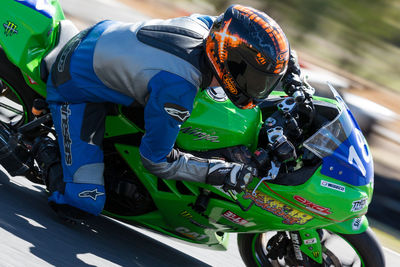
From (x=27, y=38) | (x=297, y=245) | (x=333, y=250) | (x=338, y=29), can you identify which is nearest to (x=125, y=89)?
(x=27, y=38)

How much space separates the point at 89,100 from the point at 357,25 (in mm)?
12321

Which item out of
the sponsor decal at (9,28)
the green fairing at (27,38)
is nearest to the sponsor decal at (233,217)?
the green fairing at (27,38)

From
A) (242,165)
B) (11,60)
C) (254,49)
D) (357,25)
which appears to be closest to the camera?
(254,49)

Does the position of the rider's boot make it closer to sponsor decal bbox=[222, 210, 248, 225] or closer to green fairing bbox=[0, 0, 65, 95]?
green fairing bbox=[0, 0, 65, 95]

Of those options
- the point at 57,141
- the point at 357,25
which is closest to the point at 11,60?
the point at 57,141

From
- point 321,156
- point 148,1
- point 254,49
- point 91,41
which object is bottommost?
point 148,1

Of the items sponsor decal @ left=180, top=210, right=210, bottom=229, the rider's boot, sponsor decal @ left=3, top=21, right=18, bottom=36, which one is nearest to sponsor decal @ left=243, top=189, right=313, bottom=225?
sponsor decal @ left=180, top=210, right=210, bottom=229

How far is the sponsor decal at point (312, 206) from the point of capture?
11.5ft

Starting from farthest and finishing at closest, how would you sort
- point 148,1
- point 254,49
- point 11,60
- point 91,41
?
point 148,1 < point 11,60 < point 91,41 < point 254,49

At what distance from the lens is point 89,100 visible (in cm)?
373

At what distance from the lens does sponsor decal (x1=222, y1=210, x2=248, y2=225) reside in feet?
12.3

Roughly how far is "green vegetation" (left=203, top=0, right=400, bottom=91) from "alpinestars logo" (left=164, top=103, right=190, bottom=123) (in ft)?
39.2

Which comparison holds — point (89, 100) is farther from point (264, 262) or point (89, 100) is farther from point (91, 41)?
point (264, 262)

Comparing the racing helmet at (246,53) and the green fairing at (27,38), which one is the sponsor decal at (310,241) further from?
the green fairing at (27,38)
